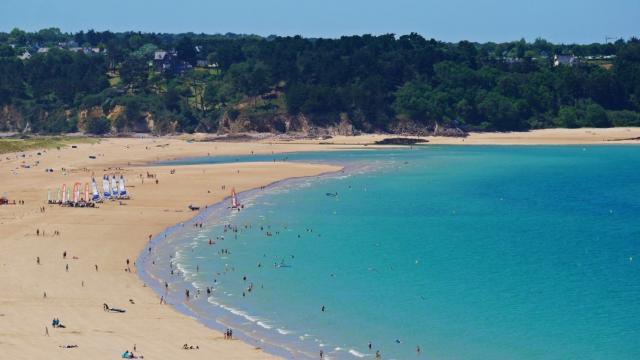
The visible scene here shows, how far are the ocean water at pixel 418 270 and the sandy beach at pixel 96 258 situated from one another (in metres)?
1.88

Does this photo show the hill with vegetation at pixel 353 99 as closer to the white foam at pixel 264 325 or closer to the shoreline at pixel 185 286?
the shoreline at pixel 185 286

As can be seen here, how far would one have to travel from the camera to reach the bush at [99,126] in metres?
184

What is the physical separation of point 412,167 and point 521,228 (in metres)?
49.8

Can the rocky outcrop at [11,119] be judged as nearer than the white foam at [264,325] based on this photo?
No

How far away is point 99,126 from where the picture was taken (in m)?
184

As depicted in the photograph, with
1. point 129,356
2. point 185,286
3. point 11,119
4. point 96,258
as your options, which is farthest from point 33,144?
point 129,356

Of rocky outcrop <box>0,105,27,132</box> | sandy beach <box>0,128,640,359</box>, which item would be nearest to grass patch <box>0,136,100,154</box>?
sandy beach <box>0,128,640,359</box>

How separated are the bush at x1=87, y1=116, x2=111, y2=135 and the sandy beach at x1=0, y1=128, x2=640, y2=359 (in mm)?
60059

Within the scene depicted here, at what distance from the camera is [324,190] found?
87438 mm

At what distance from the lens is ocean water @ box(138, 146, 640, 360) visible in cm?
3544

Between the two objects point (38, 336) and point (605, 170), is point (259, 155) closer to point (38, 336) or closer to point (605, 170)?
point (605, 170)

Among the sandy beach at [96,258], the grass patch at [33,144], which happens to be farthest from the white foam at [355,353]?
the grass patch at [33,144]

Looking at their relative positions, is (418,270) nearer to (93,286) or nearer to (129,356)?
(93,286)

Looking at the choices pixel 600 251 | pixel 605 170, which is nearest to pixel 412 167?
pixel 605 170
